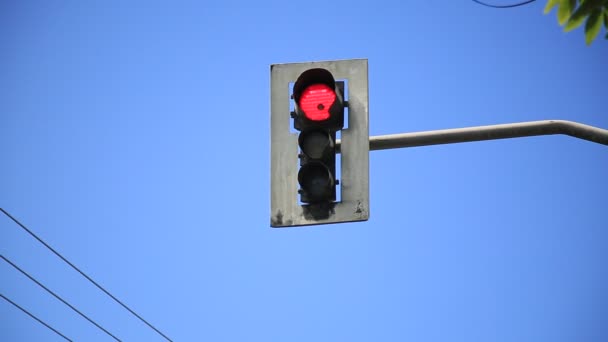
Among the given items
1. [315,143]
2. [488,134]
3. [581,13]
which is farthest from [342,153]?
[581,13]

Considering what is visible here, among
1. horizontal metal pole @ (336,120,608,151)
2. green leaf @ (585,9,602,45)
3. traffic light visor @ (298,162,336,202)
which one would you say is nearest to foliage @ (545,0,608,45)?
green leaf @ (585,9,602,45)

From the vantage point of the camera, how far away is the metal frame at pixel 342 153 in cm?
483

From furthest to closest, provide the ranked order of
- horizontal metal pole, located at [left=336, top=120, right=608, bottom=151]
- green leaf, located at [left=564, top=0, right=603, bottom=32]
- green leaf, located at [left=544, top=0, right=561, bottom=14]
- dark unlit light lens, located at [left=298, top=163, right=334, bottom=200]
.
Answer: horizontal metal pole, located at [left=336, top=120, right=608, bottom=151], dark unlit light lens, located at [left=298, top=163, right=334, bottom=200], green leaf, located at [left=544, top=0, right=561, bottom=14], green leaf, located at [left=564, top=0, right=603, bottom=32]

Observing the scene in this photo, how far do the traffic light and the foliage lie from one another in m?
1.47

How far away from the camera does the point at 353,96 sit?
5039 mm

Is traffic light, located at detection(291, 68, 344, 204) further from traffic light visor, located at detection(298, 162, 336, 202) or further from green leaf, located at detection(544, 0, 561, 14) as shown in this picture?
green leaf, located at detection(544, 0, 561, 14)

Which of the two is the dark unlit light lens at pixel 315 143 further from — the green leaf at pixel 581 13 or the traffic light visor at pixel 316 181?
the green leaf at pixel 581 13

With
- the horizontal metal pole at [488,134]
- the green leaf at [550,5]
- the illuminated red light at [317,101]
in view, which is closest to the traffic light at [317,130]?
the illuminated red light at [317,101]

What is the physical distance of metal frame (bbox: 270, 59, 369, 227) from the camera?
15.8 feet

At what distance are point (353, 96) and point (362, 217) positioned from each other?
2.55ft

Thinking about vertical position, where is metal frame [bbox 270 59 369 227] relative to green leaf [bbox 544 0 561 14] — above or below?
below

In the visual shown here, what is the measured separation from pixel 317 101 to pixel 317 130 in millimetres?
177

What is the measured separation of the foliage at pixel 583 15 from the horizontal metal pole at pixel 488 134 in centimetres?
118

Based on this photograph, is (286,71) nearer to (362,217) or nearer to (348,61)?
(348,61)
